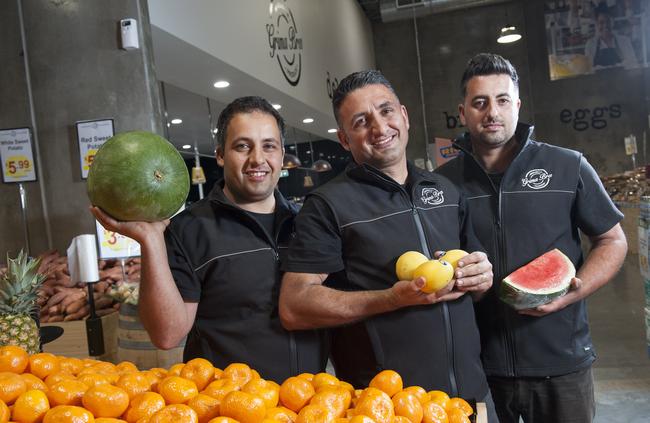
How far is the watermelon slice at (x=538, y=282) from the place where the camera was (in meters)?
1.92

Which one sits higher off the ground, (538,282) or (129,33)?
(129,33)

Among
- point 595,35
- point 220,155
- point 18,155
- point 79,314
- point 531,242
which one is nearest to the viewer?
point 220,155

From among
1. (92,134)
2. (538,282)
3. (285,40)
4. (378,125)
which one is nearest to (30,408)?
(378,125)

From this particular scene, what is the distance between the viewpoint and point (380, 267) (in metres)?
1.79

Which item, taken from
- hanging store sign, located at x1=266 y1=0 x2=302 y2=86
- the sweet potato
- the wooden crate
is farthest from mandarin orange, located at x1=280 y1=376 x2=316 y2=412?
hanging store sign, located at x1=266 y1=0 x2=302 y2=86

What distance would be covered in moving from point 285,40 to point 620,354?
20.9ft

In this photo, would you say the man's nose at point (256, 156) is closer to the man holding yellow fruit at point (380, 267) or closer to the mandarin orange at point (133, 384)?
the man holding yellow fruit at point (380, 267)

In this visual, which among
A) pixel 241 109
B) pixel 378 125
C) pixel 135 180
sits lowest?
pixel 135 180

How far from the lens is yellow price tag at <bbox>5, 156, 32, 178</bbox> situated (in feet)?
16.7

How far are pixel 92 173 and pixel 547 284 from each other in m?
1.53

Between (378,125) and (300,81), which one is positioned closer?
(378,125)

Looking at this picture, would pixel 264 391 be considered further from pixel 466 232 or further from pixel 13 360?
pixel 466 232

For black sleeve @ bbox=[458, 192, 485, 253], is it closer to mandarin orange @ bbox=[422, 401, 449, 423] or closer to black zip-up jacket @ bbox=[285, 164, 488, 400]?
black zip-up jacket @ bbox=[285, 164, 488, 400]

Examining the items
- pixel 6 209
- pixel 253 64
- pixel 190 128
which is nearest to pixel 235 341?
pixel 6 209
